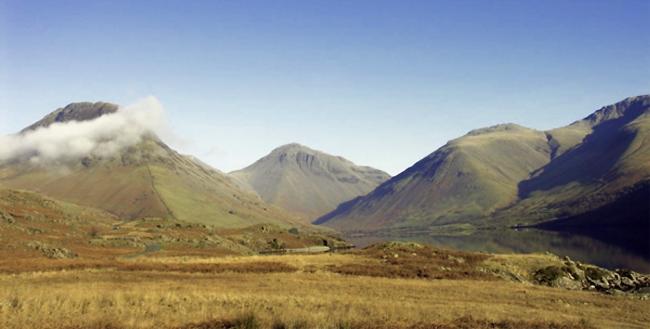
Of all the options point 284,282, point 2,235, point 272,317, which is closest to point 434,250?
point 284,282

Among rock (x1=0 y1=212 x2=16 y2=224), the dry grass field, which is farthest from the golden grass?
rock (x1=0 y1=212 x2=16 y2=224)

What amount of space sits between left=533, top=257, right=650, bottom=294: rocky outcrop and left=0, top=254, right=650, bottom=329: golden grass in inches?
491

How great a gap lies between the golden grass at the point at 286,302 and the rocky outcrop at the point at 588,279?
12472 mm

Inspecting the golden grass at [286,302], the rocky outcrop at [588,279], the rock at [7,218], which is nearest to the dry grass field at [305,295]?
the golden grass at [286,302]

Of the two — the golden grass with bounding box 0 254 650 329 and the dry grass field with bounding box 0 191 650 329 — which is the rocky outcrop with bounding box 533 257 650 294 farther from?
the golden grass with bounding box 0 254 650 329

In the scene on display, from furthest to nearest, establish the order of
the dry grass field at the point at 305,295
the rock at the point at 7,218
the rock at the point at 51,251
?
the rock at the point at 7,218, the rock at the point at 51,251, the dry grass field at the point at 305,295

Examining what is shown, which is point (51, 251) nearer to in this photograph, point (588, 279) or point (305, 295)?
point (305, 295)

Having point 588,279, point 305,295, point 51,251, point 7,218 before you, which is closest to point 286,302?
point 305,295

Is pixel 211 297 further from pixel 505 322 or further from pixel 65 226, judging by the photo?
pixel 65 226

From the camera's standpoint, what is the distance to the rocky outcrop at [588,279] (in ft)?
196

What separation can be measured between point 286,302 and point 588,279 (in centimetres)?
4732

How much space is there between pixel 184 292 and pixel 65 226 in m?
98.2

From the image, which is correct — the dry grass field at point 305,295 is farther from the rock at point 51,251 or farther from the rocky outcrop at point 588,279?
the rocky outcrop at point 588,279

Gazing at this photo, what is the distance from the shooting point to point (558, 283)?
194ft
